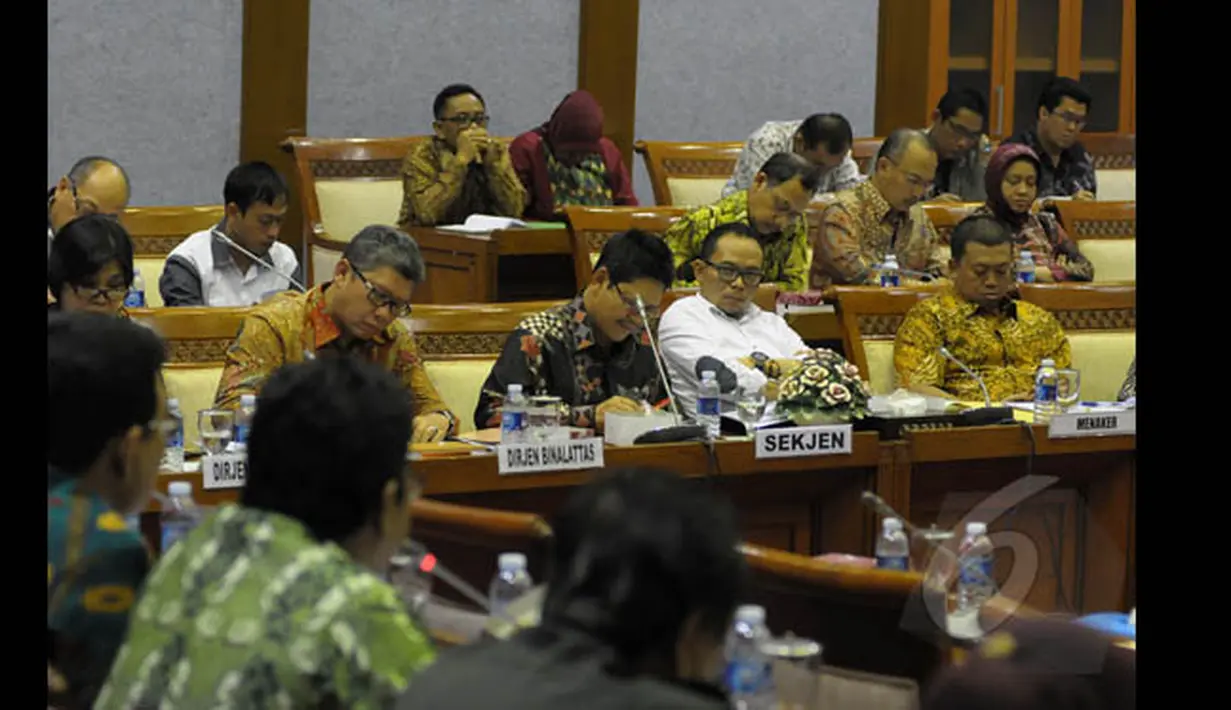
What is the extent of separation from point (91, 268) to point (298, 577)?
2.40 meters

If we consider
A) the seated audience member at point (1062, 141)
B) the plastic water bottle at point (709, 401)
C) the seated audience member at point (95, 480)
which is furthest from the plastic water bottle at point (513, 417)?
the seated audience member at point (1062, 141)

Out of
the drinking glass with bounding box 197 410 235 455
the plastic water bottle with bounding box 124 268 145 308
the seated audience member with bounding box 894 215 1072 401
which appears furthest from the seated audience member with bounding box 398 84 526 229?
the drinking glass with bounding box 197 410 235 455

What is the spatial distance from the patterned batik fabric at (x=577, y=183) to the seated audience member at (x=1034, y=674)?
577 cm

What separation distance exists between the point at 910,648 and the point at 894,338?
2.77m

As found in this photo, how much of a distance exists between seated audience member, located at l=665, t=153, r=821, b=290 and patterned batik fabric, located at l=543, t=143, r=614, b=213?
44.2 inches

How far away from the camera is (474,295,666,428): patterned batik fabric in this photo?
465 centimetres

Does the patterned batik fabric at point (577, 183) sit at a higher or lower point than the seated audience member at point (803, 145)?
lower

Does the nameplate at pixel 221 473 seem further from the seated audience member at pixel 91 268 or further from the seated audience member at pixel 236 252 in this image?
the seated audience member at pixel 236 252

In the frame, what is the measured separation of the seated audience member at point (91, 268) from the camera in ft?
13.8

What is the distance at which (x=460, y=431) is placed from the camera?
15.8ft

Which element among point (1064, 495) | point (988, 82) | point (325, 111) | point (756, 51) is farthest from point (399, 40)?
point (1064, 495)

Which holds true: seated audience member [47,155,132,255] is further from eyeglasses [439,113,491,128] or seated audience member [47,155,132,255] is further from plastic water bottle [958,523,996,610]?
plastic water bottle [958,523,996,610]

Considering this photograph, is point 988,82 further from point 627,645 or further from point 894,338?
point 627,645
